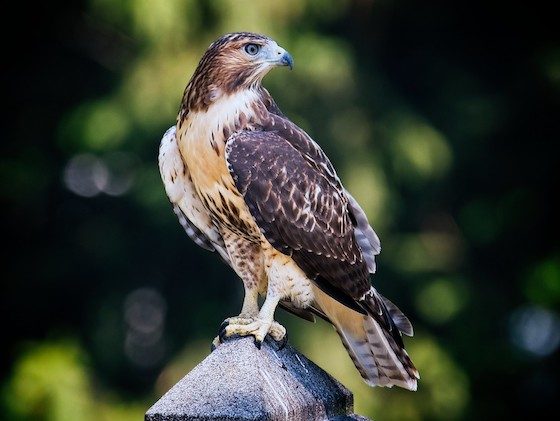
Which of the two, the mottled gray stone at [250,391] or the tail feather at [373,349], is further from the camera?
the tail feather at [373,349]

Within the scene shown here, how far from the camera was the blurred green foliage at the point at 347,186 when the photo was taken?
33.7 feet

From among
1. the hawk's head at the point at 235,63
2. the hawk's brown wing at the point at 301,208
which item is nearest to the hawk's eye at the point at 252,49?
the hawk's head at the point at 235,63

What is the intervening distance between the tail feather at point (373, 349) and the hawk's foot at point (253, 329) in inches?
16.3

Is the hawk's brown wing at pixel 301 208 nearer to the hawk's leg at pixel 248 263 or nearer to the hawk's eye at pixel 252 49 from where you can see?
the hawk's leg at pixel 248 263

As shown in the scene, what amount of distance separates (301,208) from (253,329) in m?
0.69

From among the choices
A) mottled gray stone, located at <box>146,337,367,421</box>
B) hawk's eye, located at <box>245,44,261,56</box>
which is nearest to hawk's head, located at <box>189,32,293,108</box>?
hawk's eye, located at <box>245,44,261,56</box>

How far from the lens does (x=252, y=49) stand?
185 inches

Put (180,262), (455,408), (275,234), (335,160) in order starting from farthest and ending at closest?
(180,262) < (455,408) < (335,160) < (275,234)

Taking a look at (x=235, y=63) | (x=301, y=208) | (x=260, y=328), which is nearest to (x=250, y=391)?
(x=260, y=328)

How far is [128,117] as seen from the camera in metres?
10.4

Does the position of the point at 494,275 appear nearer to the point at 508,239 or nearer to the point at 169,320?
the point at 508,239

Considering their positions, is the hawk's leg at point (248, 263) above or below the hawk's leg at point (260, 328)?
above

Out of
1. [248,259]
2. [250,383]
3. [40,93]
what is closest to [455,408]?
[40,93]

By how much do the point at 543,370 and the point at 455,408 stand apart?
1.21 metres
